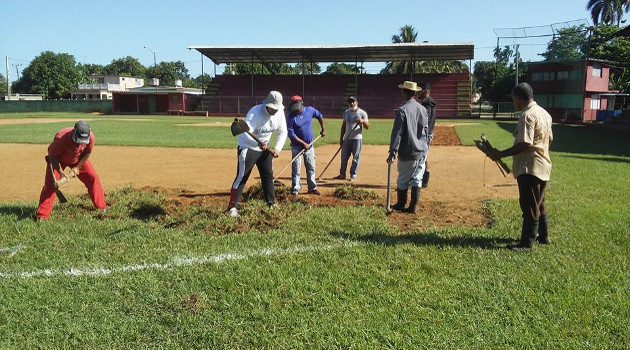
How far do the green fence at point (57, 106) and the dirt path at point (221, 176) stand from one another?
155 feet

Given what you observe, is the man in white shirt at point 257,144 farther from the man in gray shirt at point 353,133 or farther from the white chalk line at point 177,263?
the man in gray shirt at point 353,133

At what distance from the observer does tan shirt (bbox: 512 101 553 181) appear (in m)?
5.25

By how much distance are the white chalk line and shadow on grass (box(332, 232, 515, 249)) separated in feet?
1.14

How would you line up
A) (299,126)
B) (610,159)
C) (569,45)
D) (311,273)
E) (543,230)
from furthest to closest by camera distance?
1. (569,45)
2. (610,159)
3. (299,126)
4. (543,230)
5. (311,273)

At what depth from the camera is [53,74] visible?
92875mm

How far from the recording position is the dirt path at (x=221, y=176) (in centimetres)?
788

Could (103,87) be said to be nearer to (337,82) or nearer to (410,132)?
(337,82)

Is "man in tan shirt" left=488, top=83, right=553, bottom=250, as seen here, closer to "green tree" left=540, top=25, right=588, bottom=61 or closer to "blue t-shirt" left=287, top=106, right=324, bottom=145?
"blue t-shirt" left=287, top=106, right=324, bottom=145

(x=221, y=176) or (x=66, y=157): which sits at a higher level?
(x=66, y=157)

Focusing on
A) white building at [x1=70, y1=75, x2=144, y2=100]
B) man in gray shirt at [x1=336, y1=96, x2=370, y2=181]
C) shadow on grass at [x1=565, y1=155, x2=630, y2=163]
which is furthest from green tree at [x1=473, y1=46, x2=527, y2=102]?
white building at [x1=70, y1=75, x2=144, y2=100]

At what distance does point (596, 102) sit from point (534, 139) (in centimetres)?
4170

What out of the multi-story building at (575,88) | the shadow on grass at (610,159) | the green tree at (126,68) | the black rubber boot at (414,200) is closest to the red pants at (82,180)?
the black rubber boot at (414,200)

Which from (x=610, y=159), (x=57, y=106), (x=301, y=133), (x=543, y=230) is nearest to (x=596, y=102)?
(x=610, y=159)

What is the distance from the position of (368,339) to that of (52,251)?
375 cm
